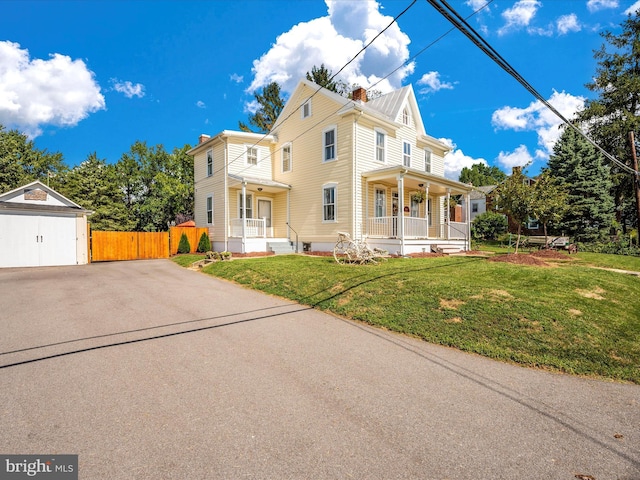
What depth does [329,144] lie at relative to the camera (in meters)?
17.1

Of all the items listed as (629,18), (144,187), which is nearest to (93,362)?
(144,187)

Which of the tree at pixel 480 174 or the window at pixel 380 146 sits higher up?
the tree at pixel 480 174

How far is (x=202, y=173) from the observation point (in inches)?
893

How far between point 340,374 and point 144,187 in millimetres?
35342

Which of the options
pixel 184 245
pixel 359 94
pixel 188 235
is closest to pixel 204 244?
pixel 184 245

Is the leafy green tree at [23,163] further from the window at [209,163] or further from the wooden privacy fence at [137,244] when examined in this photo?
the window at [209,163]

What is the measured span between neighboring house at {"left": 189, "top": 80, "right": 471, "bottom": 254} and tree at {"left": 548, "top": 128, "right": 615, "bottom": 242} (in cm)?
1061

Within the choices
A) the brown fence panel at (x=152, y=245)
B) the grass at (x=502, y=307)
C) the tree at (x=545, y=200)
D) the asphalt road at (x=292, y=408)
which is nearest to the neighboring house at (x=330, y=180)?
the brown fence panel at (x=152, y=245)

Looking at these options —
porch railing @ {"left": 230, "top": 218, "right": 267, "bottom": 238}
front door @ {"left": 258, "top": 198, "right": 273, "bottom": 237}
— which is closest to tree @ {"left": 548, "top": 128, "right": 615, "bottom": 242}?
front door @ {"left": 258, "top": 198, "right": 273, "bottom": 237}

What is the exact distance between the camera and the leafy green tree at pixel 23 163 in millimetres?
29828

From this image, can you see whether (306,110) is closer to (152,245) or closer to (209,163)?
(209,163)

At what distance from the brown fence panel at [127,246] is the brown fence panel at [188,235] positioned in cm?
42

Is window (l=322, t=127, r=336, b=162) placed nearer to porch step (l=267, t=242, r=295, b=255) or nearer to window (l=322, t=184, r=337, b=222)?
window (l=322, t=184, r=337, b=222)

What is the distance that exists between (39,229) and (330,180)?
47.6 feet
